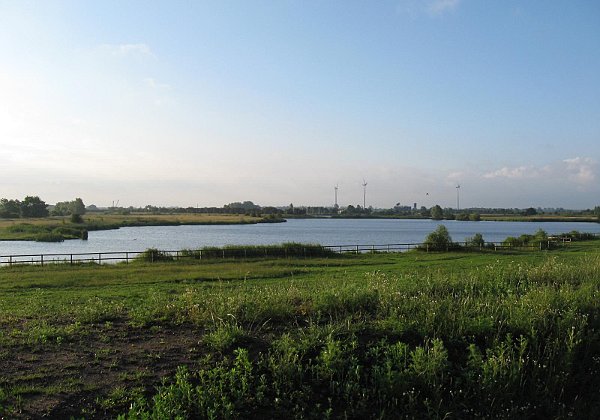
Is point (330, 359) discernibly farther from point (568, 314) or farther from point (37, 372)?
point (568, 314)

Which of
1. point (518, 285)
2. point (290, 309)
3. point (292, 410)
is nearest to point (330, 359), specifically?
point (292, 410)

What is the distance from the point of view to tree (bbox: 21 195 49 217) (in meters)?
171

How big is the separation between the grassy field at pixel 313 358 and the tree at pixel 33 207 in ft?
592

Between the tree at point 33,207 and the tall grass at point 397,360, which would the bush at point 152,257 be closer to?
the tall grass at point 397,360

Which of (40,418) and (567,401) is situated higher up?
(40,418)

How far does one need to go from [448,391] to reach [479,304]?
9.15 feet

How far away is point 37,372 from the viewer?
7.25m

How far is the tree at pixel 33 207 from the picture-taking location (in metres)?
171

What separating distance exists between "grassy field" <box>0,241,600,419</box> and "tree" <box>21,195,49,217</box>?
181 metres

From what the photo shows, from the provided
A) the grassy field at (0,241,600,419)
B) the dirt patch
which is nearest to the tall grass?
the grassy field at (0,241,600,419)

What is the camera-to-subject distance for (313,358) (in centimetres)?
782

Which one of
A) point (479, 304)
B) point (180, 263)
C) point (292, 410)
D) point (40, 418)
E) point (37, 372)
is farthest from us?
point (180, 263)

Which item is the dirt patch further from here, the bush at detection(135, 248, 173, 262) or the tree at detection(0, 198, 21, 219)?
the tree at detection(0, 198, 21, 219)

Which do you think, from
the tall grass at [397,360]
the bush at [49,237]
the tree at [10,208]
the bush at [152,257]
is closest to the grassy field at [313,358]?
the tall grass at [397,360]
